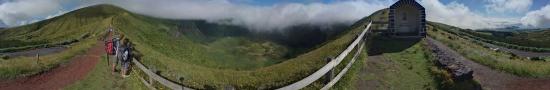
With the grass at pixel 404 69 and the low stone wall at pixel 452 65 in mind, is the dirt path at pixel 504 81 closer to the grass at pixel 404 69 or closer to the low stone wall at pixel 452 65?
the low stone wall at pixel 452 65

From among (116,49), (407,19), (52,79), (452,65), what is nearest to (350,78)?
(452,65)

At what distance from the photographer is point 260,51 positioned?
132375mm

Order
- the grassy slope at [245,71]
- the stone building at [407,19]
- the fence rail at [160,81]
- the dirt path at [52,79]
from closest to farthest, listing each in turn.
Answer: the fence rail at [160,81]
the grassy slope at [245,71]
the dirt path at [52,79]
the stone building at [407,19]

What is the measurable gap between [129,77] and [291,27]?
510 ft

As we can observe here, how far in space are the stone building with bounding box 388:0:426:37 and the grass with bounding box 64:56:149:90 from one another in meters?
27.4

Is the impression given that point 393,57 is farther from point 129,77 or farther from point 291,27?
point 291,27

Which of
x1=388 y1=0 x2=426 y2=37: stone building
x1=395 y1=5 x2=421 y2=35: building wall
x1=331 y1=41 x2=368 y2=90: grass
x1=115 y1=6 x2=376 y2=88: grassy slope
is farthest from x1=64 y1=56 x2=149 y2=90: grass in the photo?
x1=395 y1=5 x2=421 y2=35: building wall

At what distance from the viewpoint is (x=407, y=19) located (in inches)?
2071

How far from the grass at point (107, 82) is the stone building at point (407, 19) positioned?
27.4m

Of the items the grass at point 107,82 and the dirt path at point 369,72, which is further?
the dirt path at point 369,72

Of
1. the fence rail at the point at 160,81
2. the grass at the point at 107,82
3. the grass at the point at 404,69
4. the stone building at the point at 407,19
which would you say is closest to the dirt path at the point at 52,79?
the grass at the point at 107,82

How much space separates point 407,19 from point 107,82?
3120 cm

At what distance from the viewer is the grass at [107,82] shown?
83.4ft

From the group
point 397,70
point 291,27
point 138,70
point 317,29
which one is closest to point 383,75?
point 397,70
